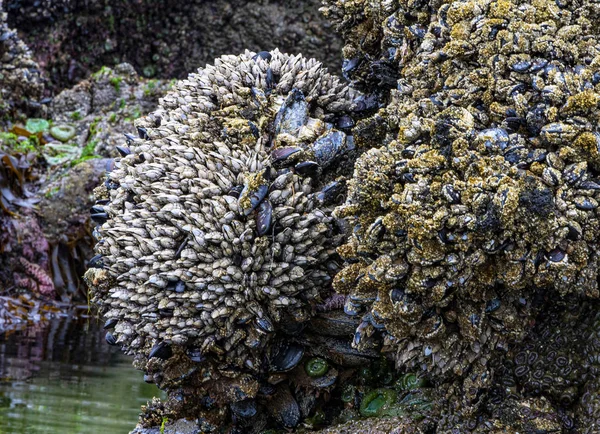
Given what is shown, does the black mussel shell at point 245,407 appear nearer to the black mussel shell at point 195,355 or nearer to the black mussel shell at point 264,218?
the black mussel shell at point 195,355

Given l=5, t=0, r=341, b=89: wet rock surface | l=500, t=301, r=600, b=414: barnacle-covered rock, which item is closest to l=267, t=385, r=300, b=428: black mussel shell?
l=500, t=301, r=600, b=414: barnacle-covered rock

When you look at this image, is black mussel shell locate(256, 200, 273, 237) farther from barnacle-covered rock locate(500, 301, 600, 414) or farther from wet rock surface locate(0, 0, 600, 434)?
barnacle-covered rock locate(500, 301, 600, 414)

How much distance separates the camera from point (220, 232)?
10.2 feet

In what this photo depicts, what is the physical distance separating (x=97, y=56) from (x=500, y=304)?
31.4 ft

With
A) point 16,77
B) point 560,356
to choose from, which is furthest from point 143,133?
point 16,77

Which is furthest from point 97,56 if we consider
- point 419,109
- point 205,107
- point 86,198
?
point 419,109

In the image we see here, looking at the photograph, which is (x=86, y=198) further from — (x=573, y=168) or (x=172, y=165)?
(x=573, y=168)

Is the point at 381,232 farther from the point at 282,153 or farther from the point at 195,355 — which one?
the point at 195,355

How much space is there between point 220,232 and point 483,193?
1.00 metres

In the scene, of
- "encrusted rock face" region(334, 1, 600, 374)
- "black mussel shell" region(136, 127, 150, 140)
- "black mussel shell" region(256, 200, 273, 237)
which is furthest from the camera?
"black mussel shell" region(136, 127, 150, 140)

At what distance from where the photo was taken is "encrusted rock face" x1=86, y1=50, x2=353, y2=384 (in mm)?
3092

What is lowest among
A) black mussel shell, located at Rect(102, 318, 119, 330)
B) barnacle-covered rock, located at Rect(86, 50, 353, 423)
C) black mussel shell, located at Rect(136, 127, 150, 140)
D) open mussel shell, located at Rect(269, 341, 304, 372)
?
open mussel shell, located at Rect(269, 341, 304, 372)

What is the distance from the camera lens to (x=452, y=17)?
3.10m

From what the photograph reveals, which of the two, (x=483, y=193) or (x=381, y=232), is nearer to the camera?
(x=483, y=193)
